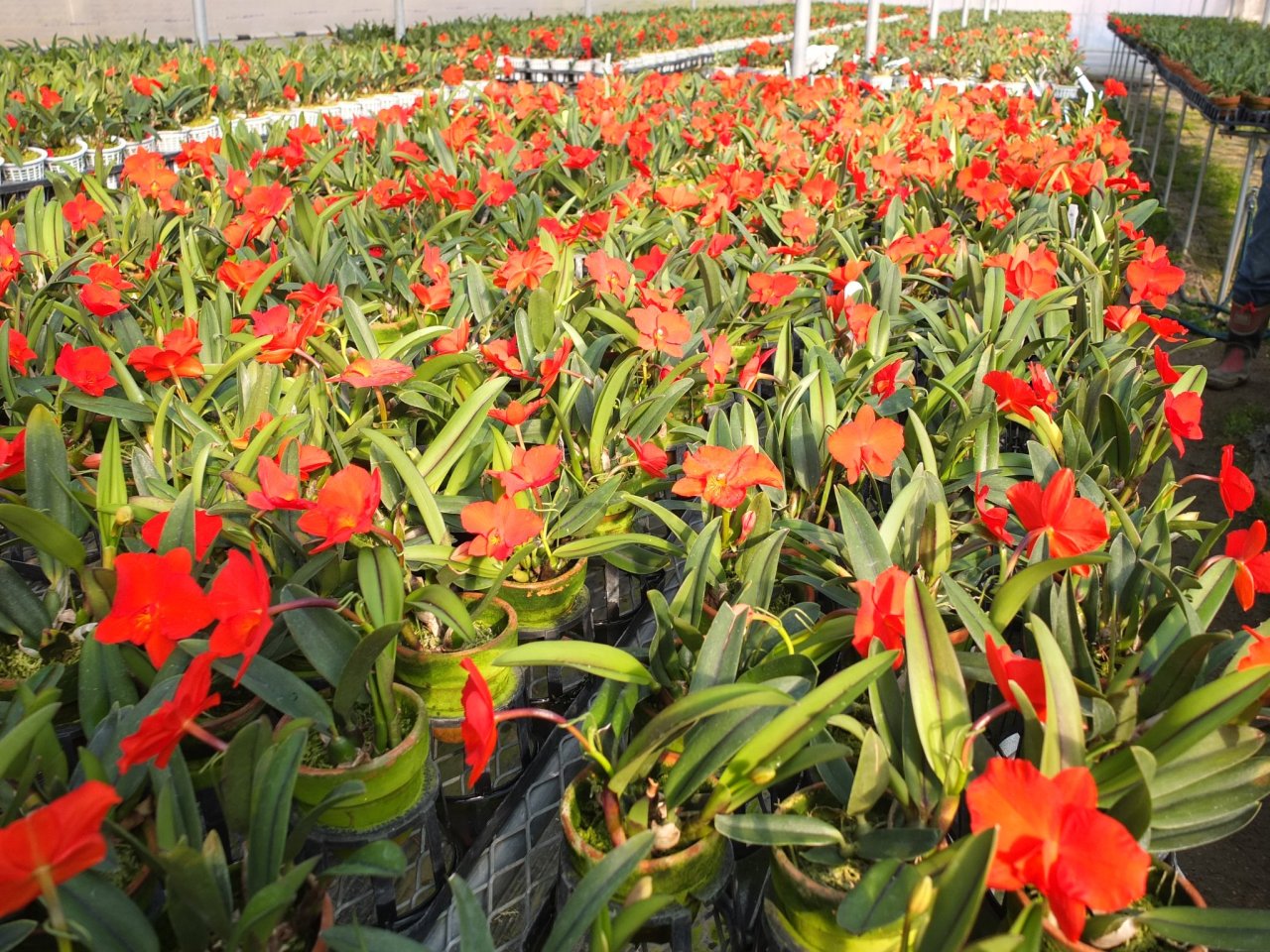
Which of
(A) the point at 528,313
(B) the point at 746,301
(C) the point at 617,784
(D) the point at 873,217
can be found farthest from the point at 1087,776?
(D) the point at 873,217

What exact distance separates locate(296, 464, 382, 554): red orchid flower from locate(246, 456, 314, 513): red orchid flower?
1.1 inches

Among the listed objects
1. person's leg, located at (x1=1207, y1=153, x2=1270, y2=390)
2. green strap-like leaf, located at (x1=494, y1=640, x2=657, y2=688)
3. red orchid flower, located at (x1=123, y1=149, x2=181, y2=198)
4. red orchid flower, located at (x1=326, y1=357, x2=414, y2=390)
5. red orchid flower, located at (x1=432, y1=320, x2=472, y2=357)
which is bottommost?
person's leg, located at (x1=1207, y1=153, x2=1270, y2=390)

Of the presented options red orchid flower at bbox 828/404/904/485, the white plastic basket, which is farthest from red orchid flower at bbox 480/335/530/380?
the white plastic basket

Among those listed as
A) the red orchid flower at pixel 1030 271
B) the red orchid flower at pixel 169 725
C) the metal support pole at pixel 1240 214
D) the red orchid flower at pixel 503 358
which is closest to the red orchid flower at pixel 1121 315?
the red orchid flower at pixel 1030 271

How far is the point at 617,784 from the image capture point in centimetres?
81

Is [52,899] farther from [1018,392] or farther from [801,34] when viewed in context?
[801,34]

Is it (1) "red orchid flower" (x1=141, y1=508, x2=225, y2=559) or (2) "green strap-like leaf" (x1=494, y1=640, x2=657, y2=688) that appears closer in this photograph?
(2) "green strap-like leaf" (x1=494, y1=640, x2=657, y2=688)

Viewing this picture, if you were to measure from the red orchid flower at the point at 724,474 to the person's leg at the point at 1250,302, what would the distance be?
3.49 meters

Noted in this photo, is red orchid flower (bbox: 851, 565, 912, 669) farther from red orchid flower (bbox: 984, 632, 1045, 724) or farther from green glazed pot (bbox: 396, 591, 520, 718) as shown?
green glazed pot (bbox: 396, 591, 520, 718)

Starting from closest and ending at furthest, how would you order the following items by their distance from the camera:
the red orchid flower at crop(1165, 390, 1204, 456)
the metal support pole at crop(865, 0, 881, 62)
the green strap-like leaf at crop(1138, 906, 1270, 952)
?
the green strap-like leaf at crop(1138, 906, 1270, 952) < the red orchid flower at crop(1165, 390, 1204, 456) < the metal support pole at crop(865, 0, 881, 62)

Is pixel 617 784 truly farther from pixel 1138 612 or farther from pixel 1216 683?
pixel 1138 612

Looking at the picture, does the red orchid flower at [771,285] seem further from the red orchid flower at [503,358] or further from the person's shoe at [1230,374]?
the person's shoe at [1230,374]

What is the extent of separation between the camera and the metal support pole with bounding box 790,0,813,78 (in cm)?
517

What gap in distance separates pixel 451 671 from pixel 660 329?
2.22 feet
